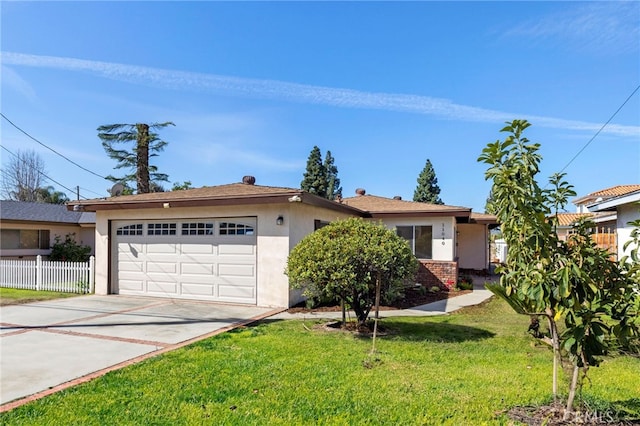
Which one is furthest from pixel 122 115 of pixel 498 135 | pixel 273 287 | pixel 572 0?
pixel 498 135

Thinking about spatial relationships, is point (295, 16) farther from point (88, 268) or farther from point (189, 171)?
point (189, 171)

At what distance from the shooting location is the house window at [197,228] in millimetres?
10898

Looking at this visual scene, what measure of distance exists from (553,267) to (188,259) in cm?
989

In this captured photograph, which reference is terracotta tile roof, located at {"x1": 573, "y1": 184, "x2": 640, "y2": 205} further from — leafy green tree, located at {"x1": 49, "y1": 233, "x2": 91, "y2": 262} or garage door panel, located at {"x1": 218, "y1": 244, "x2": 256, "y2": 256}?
leafy green tree, located at {"x1": 49, "y1": 233, "x2": 91, "y2": 262}

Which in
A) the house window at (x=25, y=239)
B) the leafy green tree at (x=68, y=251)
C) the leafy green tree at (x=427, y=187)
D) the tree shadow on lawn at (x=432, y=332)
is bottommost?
the tree shadow on lawn at (x=432, y=332)

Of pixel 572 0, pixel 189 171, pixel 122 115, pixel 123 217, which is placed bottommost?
pixel 123 217

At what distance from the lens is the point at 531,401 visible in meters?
3.97

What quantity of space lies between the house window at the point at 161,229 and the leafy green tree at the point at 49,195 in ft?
122

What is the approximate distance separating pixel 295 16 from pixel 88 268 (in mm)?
10503

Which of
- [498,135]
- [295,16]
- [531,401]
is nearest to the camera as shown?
[498,135]

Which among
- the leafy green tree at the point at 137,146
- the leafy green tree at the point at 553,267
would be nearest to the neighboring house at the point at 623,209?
the leafy green tree at the point at 553,267

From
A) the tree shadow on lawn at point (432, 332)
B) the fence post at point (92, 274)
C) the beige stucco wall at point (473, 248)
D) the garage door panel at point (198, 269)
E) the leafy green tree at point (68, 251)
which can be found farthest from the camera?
the beige stucco wall at point (473, 248)

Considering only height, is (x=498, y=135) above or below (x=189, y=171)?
below

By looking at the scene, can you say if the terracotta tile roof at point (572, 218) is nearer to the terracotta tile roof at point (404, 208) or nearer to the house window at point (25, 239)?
the terracotta tile roof at point (404, 208)
